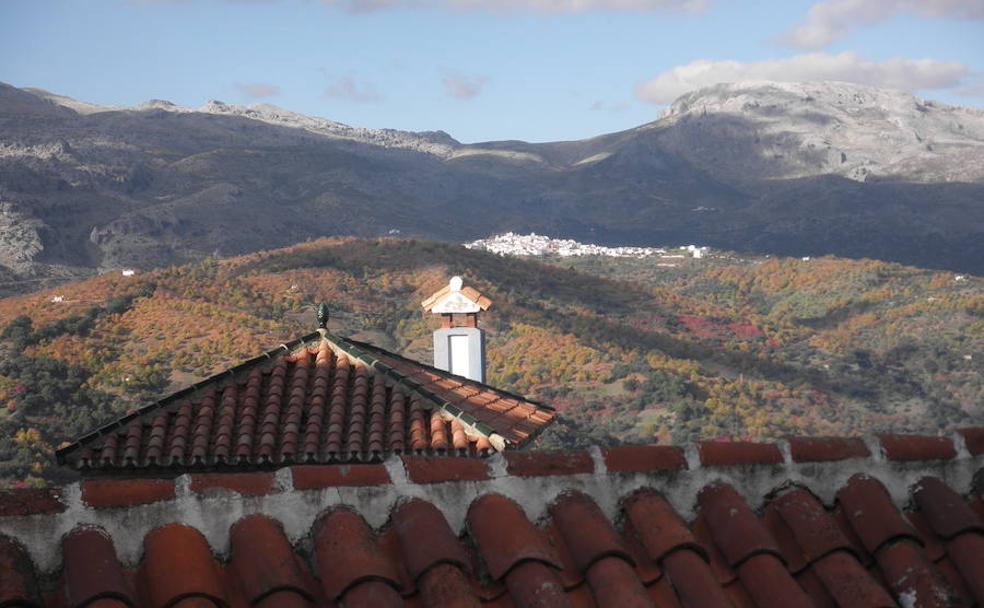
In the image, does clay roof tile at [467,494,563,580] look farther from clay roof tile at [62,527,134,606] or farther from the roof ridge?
the roof ridge

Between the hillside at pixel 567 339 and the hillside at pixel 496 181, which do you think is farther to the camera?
the hillside at pixel 496 181

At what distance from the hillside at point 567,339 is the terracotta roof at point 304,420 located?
11697 mm

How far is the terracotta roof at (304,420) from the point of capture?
8672 millimetres

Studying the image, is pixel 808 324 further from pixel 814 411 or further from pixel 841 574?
→ pixel 841 574

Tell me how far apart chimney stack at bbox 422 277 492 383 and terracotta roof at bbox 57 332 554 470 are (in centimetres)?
258

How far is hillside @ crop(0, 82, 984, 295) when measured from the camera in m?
75.8

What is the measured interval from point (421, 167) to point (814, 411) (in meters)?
86.3

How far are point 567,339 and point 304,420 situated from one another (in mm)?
29747

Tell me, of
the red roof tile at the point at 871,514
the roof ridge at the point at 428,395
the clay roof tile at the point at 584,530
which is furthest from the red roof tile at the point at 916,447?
the roof ridge at the point at 428,395

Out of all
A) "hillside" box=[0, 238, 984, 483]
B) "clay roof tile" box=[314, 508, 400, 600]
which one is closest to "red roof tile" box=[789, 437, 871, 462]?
"clay roof tile" box=[314, 508, 400, 600]

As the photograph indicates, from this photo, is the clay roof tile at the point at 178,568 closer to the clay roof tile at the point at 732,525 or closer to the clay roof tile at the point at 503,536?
the clay roof tile at the point at 503,536

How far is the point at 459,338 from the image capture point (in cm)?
1277

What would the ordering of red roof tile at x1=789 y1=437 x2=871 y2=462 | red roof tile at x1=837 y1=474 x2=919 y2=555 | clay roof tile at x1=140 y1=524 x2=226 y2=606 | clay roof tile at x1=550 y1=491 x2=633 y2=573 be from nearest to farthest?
clay roof tile at x1=140 y1=524 x2=226 y2=606
clay roof tile at x1=550 y1=491 x2=633 y2=573
red roof tile at x1=837 y1=474 x2=919 y2=555
red roof tile at x1=789 y1=437 x2=871 y2=462

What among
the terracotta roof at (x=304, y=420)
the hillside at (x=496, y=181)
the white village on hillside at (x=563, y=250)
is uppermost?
the hillside at (x=496, y=181)
